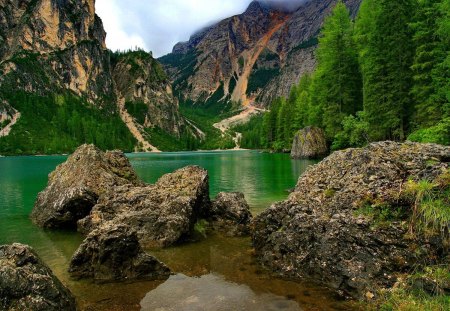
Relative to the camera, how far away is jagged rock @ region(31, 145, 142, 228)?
2084 centimetres

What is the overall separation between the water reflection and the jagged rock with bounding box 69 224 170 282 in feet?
3.52

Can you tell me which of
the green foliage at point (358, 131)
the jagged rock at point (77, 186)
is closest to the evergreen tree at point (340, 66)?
the green foliage at point (358, 131)

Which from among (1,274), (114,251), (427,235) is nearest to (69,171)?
(114,251)

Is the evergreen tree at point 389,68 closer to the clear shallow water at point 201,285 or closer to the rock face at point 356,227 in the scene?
the rock face at point 356,227

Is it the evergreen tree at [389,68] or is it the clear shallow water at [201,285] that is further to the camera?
the evergreen tree at [389,68]

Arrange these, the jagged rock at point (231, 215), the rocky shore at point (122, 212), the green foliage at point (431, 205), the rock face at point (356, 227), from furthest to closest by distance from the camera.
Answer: the jagged rock at point (231, 215)
the rocky shore at point (122, 212)
the rock face at point (356, 227)
the green foliage at point (431, 205)

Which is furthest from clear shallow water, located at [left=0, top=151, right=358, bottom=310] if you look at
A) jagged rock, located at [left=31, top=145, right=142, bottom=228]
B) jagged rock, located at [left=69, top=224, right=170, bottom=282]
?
jagged rock, located at [left=31, top=145, right=142, bottom=228]

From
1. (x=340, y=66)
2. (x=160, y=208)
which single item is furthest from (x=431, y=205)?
(x=340, y=66)

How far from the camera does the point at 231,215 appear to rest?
19.8 metres

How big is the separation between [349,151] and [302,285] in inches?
292

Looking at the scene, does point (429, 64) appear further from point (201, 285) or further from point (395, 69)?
point (201, 285)

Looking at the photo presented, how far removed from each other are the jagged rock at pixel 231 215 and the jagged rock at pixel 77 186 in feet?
22.3

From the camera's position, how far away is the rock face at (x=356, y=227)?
1013 cm

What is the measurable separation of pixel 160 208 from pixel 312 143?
54552 mm
